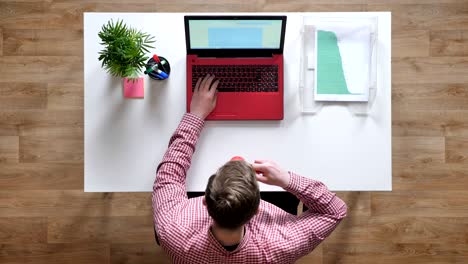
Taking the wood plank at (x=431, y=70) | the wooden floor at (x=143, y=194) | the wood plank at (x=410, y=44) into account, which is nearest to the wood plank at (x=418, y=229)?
the wooden floor at (x=143, y=194)

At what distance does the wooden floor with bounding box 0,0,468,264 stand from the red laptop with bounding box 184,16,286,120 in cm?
66

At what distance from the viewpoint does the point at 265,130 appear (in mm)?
1346

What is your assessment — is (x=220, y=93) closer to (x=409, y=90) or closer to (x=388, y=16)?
(x=388, y=16)

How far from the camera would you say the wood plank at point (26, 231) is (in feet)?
6.27

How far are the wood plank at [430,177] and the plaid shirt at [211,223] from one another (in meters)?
0.84

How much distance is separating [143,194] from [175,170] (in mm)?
735

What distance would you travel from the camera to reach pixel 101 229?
1.91m

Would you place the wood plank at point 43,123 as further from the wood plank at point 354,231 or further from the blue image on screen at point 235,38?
the wood plank at point 354,231

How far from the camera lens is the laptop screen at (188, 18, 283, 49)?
126 centimetres

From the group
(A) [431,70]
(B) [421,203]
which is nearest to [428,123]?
(A) [431,70]

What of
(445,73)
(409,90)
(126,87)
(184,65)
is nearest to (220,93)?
(184,65)

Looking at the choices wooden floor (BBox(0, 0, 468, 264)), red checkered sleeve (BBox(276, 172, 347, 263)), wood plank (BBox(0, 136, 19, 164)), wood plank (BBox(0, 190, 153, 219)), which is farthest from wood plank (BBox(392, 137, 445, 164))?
wood plank (BBox(0, 136, 19, 164))

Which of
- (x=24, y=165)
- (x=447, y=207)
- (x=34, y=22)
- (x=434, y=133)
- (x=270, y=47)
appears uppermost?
(x=34, y=22)

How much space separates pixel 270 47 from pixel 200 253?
66cm
